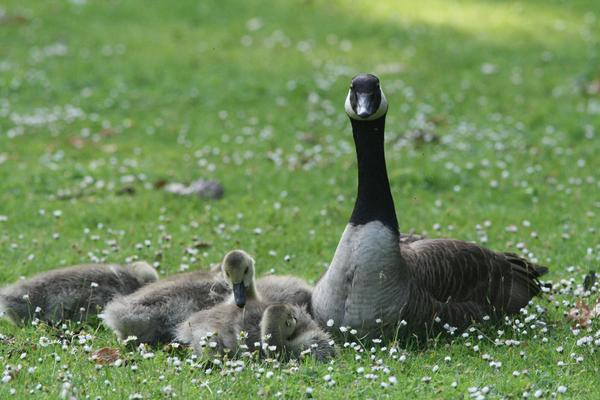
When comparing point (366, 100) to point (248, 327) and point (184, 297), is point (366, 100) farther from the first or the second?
point (184, 297)

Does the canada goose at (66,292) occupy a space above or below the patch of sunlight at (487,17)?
below

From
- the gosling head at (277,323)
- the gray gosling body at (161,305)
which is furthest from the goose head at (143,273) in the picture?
the gosling head at (277,323)

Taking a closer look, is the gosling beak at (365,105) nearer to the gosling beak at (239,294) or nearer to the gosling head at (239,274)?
the gosling head at (239,274)

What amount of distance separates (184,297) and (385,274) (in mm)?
1827

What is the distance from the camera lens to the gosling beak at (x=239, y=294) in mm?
7738

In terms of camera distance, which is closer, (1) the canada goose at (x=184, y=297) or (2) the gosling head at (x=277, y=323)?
(2) the gosling head at (x=277, y=323)

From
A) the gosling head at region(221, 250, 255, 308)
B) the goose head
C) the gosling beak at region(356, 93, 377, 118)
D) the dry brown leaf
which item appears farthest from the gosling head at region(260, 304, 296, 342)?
the goose head

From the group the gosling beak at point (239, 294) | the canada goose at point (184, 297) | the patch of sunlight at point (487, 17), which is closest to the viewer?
the gosling beak at point (239, 294)

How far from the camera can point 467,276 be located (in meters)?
8.43

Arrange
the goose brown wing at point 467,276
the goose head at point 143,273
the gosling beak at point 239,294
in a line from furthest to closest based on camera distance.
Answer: the goose head at point 143,273 → the goose brown wing at point 467,276 → the gosling beak at point 239,294

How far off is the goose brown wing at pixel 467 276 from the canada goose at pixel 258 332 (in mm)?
1104

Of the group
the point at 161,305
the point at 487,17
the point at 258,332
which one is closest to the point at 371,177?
the point at 258,332

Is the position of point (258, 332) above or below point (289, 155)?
below

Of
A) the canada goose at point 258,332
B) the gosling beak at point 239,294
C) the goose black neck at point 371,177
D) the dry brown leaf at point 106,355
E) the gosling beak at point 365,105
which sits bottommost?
the dry brown leaf at point 106,355
